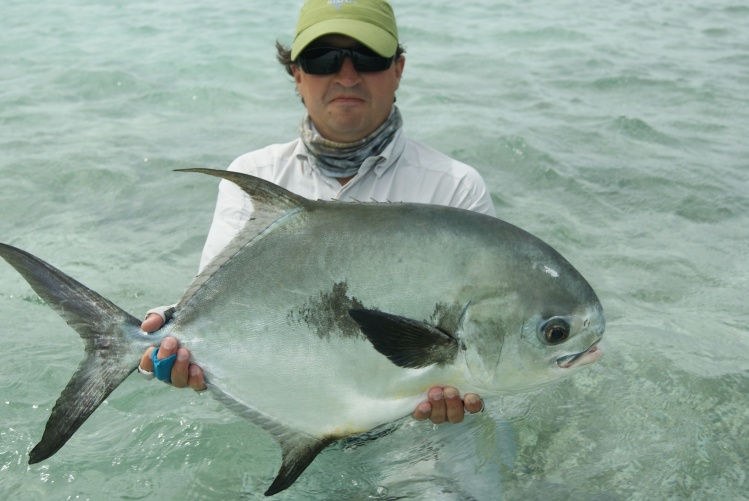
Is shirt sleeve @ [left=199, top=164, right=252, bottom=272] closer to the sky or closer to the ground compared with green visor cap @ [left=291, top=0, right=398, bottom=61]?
closer to the ground

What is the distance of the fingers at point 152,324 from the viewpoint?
2.53m

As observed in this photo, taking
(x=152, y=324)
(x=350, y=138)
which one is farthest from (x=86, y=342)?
(x=350, y=138)

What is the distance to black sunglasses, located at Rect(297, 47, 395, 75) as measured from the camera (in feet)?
10.5

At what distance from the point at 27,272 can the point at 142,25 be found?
429 inches

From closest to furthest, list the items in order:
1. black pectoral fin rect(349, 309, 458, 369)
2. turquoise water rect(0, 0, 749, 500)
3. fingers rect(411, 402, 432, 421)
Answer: black pectoral fin rect(349, 309, 458, 369), fingers rect(411, 402, 432, 421), turquoise water rect(0, 0, 749, 500)

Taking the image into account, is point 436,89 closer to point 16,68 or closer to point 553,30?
point 553,30

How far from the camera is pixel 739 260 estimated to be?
5465 mm

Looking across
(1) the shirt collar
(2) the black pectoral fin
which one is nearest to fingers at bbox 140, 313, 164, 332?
(2) the black pectoral fin

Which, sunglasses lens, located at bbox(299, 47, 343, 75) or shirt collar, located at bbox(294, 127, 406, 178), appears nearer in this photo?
sunglasses lens, located at bbox(299, 47, 343, 75)

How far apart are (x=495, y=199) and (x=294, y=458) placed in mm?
4215

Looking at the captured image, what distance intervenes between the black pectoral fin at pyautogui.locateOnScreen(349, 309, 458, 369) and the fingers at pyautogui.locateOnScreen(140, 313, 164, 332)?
638mm

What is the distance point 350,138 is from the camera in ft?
10.9

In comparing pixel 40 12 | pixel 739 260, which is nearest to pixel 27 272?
pixel 739 260

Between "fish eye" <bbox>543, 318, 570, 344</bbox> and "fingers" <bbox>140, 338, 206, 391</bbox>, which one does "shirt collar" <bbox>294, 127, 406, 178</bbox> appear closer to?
"fingers" <bbox>140, 338, 206, 391</bbox>
